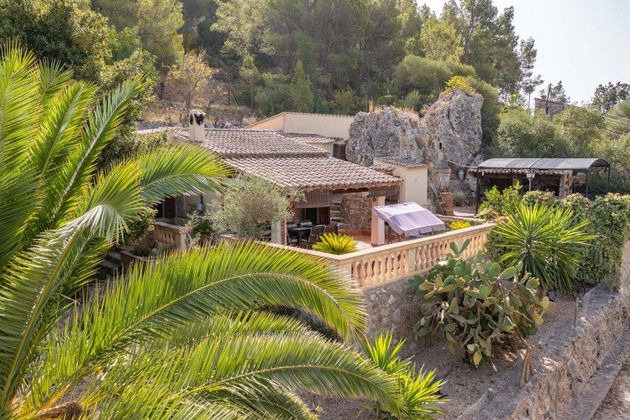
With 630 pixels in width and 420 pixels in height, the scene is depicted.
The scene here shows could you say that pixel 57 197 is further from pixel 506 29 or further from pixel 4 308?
pixel 506 29

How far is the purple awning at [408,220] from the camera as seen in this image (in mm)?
14508

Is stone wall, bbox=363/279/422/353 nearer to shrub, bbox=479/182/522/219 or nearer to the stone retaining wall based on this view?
the stone retaining wall

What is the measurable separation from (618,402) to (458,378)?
4.97 meters

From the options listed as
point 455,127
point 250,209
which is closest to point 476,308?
point 250,209

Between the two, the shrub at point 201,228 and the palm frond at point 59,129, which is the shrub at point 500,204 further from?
the palm frond at point 59,129

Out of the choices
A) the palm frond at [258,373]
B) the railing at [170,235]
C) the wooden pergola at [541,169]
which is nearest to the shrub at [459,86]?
the wooden pergola at [541,169]

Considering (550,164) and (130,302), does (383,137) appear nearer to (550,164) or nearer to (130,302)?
(550,164)

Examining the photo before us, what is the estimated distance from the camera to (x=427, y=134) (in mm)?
33156

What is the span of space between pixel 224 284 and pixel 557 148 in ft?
122

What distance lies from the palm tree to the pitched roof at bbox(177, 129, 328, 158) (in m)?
11.7

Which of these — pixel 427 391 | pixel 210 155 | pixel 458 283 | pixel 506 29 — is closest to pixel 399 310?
pixel 458 283

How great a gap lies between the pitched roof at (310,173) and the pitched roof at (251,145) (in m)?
0.32

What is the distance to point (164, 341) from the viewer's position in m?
4.69

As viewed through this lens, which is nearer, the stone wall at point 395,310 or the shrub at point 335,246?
the stone wall at point 395,310
